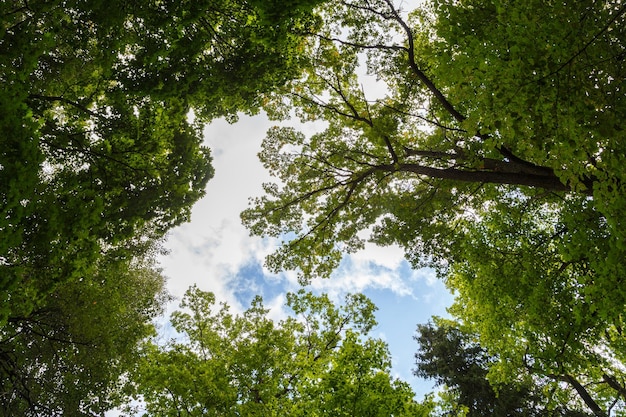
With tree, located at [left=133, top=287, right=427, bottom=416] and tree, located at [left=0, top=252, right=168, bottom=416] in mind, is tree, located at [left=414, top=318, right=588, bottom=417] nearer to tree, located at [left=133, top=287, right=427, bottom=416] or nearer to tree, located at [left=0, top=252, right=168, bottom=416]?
tree, located at [left=133, top=287, right=427, bottom=416]

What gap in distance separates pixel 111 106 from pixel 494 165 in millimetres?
8512

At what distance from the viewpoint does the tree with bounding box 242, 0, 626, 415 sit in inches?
156

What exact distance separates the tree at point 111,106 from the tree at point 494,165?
2219 mm

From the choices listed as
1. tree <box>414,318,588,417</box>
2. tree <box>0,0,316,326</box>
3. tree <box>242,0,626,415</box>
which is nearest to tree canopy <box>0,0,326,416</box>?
tree <box>0,0,316,326</box>

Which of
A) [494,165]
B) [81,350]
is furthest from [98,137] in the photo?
[494,165]

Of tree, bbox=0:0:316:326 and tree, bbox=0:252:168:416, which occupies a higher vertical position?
tree, bbox=0:0:316:326

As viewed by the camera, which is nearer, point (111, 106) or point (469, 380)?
point (111, 106)

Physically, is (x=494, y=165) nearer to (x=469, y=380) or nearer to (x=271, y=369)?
(x=271, y=369)

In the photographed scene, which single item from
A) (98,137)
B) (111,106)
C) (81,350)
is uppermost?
(111,106)

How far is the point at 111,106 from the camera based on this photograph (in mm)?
7797

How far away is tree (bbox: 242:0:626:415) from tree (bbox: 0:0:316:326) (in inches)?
87.4

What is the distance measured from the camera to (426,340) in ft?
71.9

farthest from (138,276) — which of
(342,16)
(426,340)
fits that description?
(426,340)

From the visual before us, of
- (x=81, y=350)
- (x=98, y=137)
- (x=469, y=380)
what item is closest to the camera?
(x=98, y=137)
